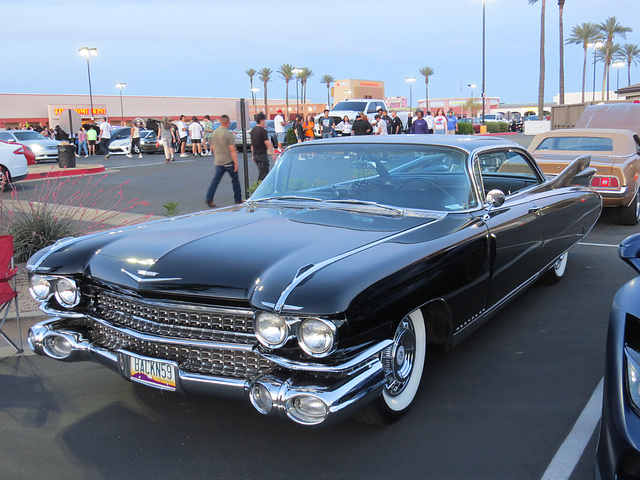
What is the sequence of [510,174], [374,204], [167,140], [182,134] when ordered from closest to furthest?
[374,204] → [510,174] → [167,140] → [182,134]

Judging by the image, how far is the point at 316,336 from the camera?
283 centimetres

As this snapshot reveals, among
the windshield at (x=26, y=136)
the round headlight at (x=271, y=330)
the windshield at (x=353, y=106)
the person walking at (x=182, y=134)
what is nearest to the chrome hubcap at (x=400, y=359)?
the round headlight at (x=271, y=330)

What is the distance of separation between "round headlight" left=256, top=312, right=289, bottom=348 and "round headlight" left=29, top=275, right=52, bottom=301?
1.57 m

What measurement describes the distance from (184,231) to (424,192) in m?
1.72

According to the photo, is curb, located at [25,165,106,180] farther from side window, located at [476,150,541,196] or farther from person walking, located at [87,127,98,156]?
side window, located at [476,150,541,196]

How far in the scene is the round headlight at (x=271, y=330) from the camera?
286 cm

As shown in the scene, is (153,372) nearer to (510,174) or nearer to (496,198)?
(496,198)

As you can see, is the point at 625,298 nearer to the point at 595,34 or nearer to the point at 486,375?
the point at 486,375

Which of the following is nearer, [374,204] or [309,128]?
[374,204]

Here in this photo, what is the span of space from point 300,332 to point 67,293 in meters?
1.64

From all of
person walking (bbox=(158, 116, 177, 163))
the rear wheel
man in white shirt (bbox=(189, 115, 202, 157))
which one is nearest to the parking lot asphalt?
the rear wheel

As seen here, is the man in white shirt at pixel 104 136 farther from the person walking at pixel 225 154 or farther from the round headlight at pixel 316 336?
the round headlight at pixel 316 336

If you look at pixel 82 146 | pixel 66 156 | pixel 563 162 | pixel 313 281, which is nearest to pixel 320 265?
pixel 313 281

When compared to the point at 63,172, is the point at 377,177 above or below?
above
